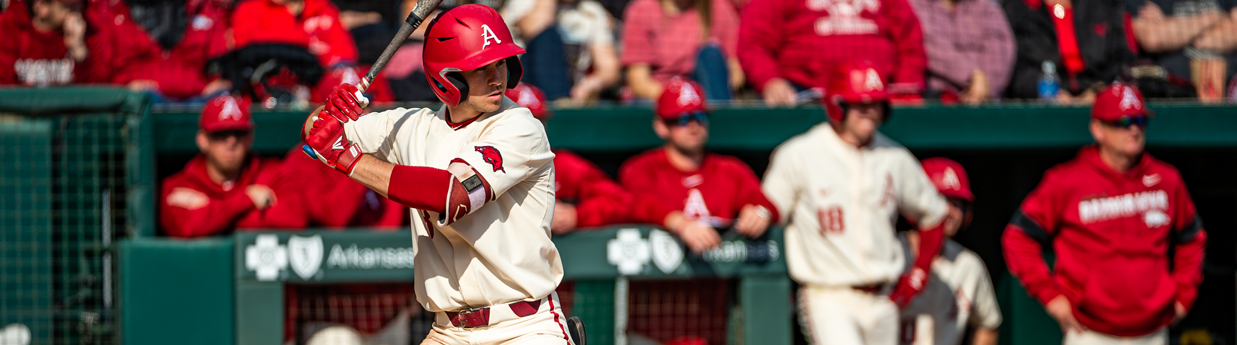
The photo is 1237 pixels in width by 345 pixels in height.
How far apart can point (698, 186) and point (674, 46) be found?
1.23 m

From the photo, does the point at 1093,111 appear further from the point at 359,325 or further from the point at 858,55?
the point at 359,325

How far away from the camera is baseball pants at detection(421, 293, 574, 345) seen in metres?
2.71

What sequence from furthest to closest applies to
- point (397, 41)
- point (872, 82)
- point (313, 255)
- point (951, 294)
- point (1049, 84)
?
point (1049, 84) → point (951, 294) → point (872, 82) → point (313, 255) → point (397, 41)

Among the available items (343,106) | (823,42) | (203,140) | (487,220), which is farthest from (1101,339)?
(203,140)

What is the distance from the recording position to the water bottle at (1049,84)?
557 centimetres

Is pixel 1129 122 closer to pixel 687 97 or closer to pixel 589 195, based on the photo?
pixel 687 97

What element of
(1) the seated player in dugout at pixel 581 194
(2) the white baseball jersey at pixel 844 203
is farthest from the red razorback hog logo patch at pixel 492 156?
(2) the white baseball jersey at pixel 844 203

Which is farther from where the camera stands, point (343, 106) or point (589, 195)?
point (589, 195)

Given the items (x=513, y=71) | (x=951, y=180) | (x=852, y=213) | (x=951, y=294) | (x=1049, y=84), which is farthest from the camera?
(x=1049, y=84)

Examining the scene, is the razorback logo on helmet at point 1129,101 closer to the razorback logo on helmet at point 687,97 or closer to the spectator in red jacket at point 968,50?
the spectator in red jacket at point 968,50

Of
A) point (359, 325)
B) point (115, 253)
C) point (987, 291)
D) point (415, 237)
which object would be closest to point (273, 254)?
point (359, 325)

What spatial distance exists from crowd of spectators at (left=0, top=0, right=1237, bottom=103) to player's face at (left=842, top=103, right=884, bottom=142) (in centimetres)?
69

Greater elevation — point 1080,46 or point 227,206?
point 1080,46

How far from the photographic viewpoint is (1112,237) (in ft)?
15.5
